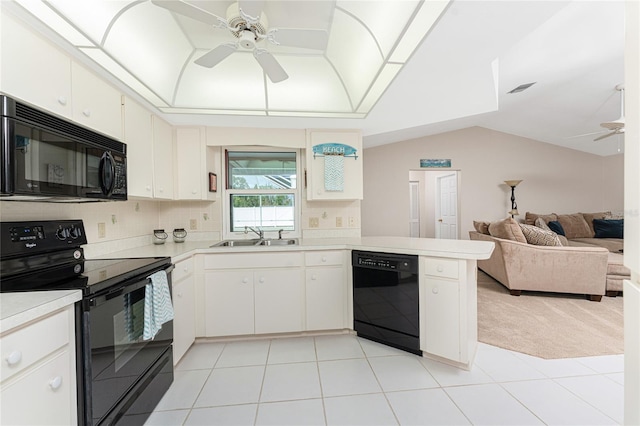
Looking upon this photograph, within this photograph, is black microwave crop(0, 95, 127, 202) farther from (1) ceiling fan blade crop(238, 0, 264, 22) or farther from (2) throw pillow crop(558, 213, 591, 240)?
(2) throw pillow crop(558, 213, 591, 240)

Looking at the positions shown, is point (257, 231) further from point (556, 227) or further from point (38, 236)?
point (556, 227)

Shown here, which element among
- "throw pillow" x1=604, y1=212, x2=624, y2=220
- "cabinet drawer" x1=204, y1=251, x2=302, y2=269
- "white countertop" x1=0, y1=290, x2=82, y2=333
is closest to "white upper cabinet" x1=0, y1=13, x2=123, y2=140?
"white countertop" x1=0, y1=290, x2=82, y2=333

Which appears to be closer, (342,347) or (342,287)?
(342,347)

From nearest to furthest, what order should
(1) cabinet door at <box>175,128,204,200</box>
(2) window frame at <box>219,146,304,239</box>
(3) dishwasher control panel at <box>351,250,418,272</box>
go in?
(3) dishwasher control panel at <box>351,250,418,272</box> < (1) cabinet door at <box>175,128,204,200</box> < (2) window frame at <box>219,146,304,239</box>

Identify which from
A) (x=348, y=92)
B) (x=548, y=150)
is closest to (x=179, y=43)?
(x=348, y=92)

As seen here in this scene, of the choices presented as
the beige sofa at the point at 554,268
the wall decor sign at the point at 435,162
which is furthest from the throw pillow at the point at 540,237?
the wall decor sign at the point at 435,162

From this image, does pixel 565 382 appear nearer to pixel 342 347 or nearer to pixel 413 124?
pixel 342 347

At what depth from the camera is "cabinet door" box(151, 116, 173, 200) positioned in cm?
228

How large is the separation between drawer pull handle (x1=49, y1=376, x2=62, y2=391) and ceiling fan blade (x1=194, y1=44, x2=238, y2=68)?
175 centimetres

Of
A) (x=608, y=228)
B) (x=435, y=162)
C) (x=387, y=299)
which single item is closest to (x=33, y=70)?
(x=387, y=299)

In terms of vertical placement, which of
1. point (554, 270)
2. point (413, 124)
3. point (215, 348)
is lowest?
point (215, 348)

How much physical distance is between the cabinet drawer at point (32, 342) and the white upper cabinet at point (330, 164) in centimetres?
213

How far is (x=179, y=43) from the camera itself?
6.89 feet

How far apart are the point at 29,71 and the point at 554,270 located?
4.88 m
